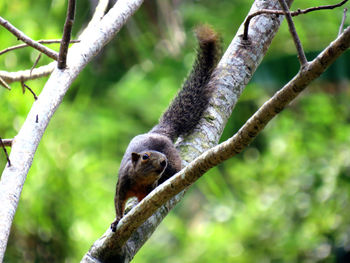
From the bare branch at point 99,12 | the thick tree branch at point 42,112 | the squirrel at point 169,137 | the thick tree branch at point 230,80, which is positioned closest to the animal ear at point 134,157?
the squirrel at point 169,137

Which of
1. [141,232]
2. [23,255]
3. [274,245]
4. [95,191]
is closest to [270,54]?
[274,245]

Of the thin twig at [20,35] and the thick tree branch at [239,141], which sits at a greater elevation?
the thin twig at [20,35]

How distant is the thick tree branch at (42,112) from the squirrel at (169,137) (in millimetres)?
1035

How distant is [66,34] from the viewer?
6.61 ft

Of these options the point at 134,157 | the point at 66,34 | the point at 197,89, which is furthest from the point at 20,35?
the point at 197,89

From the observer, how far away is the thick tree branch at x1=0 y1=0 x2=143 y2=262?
1.82 m

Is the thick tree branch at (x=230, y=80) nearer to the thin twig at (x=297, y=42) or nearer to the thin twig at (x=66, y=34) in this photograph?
the thin twig at (x=66, y=34)

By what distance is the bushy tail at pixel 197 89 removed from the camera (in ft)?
11.0

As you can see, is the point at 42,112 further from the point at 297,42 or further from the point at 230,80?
the point at 230,80

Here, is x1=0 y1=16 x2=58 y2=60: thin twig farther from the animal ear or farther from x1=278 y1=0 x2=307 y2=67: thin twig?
the animal ear

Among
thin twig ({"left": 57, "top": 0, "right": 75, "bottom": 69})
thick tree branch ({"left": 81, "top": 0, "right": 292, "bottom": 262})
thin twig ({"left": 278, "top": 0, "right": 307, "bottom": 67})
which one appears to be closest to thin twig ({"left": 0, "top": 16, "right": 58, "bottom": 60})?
thin twig ({"left": 57, "top": 0, "right": 75, "bottom": 69})

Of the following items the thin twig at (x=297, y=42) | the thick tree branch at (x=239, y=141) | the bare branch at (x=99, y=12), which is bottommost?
the thick tree branch at (x=239, y=141)

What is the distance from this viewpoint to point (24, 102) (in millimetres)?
4934

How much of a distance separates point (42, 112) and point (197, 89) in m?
1.62
